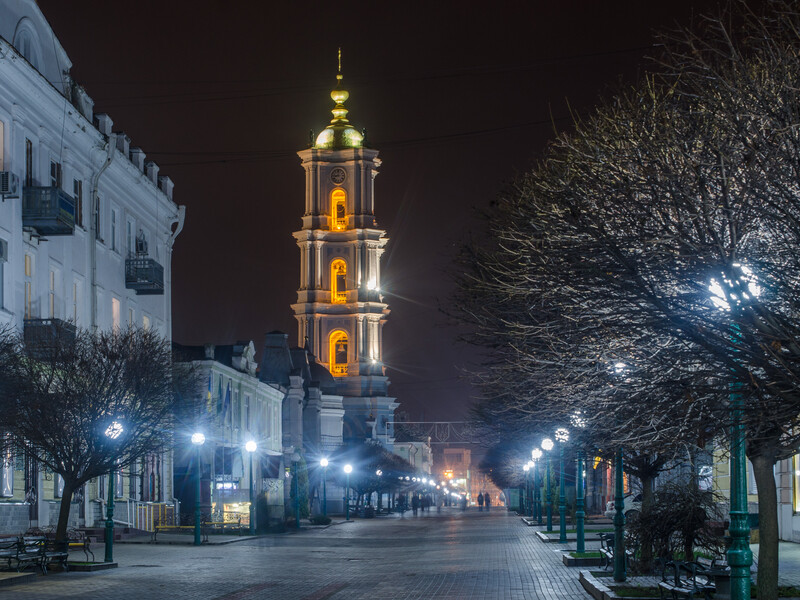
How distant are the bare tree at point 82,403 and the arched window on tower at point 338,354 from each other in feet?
297

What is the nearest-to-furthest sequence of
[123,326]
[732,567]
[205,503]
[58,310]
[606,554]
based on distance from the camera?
[732,567], [606,554], [58,310], [123,326], [205,503]

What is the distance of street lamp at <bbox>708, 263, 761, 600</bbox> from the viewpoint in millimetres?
12242

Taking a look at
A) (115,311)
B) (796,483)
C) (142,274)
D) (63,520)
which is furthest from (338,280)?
(63,520)

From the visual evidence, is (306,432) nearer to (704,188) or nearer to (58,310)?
(58,310)

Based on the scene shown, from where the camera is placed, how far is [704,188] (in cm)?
1170

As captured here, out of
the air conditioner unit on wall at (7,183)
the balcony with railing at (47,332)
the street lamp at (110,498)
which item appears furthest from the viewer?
the air conditioner unit on wall at (7,183)

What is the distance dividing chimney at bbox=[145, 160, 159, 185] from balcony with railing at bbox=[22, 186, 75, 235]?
1437 centimetres

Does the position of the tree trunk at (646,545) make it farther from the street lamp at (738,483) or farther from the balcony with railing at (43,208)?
the balcony with railing at (43,208)

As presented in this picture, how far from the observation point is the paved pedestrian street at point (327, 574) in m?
20.8

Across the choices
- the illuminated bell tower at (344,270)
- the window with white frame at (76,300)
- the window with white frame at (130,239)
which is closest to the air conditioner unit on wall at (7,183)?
the window with white frame at (76,300)

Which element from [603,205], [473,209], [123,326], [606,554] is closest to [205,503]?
[123,326]

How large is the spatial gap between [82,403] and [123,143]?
20100 mm

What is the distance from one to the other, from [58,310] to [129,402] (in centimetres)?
886

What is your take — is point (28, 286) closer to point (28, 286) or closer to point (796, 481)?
point (28, 286)
